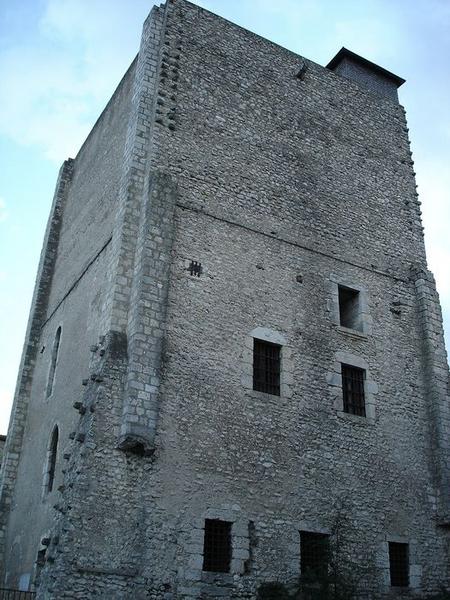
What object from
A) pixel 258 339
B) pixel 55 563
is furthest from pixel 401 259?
pixel 55 563

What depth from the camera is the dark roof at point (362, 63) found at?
19938 millimetres

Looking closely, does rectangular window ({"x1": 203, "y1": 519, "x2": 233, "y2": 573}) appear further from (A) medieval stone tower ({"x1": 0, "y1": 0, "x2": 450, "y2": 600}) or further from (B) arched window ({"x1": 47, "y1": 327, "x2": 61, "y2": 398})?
(B) arched window ({"x1": 47, "y1": 327, "x2": 61, "y2": 398})

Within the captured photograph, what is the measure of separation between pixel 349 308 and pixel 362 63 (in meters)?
8.46

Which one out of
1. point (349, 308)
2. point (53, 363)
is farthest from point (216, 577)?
point (53, 363)

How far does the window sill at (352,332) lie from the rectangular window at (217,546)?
529cm

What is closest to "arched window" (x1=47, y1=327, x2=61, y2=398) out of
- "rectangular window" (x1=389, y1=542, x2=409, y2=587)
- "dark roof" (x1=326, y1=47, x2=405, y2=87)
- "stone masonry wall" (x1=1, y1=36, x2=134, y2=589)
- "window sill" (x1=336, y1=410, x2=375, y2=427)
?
"stone masonry wall" (x1=1, y1=36, x2=134, y2=589)

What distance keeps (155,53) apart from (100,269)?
5285 mm

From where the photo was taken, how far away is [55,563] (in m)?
10.4

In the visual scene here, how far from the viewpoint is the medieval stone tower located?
37.7 feet

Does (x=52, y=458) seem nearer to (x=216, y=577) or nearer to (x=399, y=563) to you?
(x=216, y=577)

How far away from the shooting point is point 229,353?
43.8 ft

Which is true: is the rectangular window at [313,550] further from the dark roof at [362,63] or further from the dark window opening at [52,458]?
the dark roof at [362,63]

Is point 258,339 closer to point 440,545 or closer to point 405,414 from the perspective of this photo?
point 405,414

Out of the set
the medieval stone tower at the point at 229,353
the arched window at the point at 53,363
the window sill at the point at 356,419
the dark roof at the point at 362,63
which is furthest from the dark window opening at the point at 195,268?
the dark roof at the point at 362,63
